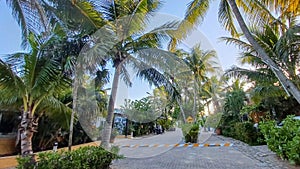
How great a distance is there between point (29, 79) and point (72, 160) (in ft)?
7.53

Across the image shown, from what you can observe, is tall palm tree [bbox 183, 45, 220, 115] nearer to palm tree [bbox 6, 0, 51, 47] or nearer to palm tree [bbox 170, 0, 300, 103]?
palm tree [bbox 170, 0, 300, 103]

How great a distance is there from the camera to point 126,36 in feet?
22.2

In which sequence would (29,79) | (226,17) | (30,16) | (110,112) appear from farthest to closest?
(226,17), (110,112), (30,16), (29,79)

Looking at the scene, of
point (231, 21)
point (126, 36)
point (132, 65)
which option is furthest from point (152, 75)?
point (231, 21)

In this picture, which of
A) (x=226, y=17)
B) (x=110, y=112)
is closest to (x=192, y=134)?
(x=226, y=17)

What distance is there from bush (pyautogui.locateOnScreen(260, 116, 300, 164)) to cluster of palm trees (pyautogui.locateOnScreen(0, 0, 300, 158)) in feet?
3.23

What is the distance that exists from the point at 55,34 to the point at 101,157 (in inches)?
149

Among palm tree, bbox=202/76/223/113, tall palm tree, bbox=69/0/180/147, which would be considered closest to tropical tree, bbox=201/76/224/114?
palm tree, bbox=202/76/223/113

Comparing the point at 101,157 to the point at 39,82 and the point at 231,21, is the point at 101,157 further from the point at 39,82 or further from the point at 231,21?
the point at 231,21

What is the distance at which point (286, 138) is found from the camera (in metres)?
5.96

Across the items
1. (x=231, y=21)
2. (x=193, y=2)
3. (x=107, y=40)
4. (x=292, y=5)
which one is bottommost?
(x=107, y=40)

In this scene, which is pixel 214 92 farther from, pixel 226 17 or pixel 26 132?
pixel 26 132

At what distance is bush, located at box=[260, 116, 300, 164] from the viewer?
5422 millimetres

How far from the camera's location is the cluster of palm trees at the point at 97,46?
5.26 meters
